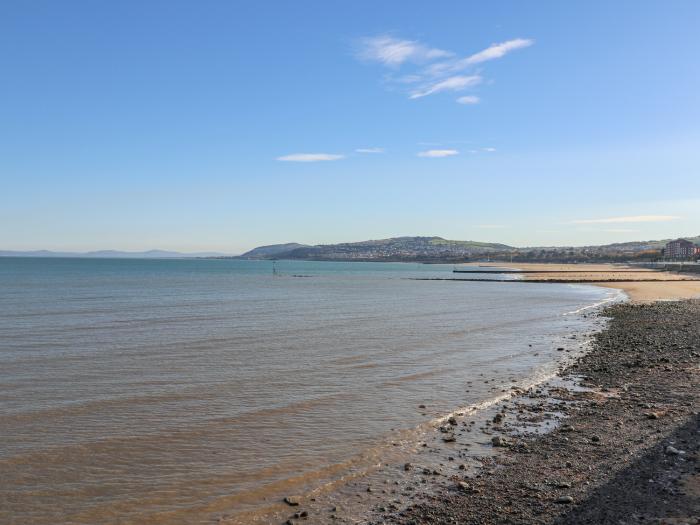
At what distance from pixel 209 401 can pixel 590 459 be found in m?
9.11

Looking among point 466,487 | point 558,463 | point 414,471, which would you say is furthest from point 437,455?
point 558,463

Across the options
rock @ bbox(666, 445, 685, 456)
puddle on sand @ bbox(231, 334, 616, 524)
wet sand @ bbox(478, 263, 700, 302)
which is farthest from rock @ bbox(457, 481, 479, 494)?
wet sand @ bbox(478, 263, 700, 302)

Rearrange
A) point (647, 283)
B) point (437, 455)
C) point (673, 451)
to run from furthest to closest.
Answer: point (647, 283)
point (437, 455)
point (673, 451)

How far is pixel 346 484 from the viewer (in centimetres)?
899

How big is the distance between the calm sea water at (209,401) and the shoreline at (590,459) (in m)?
2.02

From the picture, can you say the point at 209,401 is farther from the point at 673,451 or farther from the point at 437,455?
the point at 673,451

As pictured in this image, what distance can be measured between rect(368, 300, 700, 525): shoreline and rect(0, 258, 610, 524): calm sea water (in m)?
2.02

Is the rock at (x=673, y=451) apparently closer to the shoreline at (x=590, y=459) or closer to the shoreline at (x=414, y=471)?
the shoreline at (x=590, y=459)

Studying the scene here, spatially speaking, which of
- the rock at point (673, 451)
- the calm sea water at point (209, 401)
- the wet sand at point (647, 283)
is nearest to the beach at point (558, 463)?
the rock at point (673, 451)

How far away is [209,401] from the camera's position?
14.3 meters

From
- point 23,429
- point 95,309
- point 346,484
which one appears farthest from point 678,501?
point 95,309

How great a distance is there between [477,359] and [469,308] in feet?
76.6

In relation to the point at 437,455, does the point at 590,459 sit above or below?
above

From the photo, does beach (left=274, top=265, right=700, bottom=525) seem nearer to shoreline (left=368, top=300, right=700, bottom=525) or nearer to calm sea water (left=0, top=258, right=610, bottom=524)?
shoreline (left=368, top=300, right=700, bottom=525)
